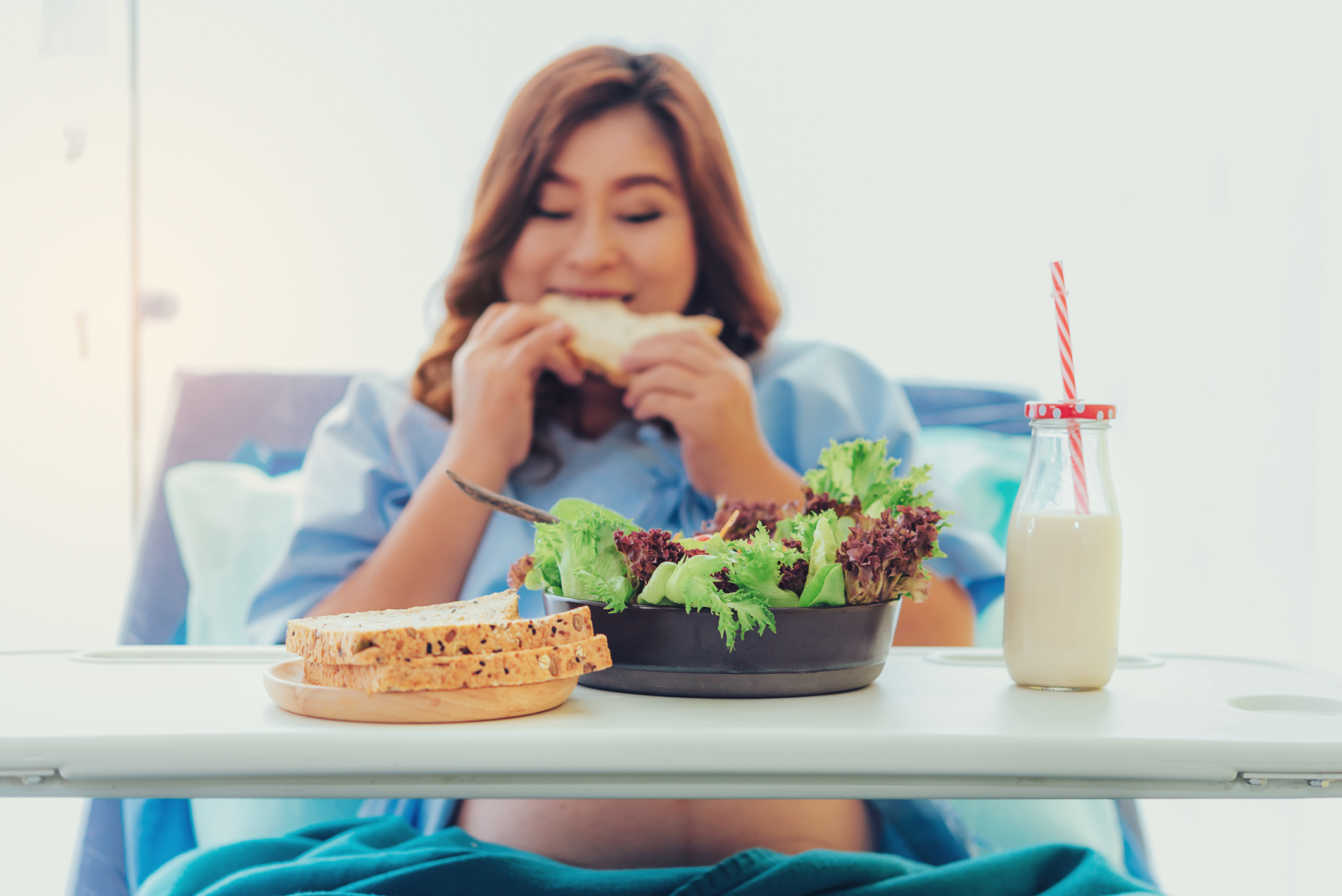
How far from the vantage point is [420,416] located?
1.79 metres

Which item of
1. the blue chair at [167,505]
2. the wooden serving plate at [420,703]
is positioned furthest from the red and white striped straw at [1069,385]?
the blue chair at [167,505]

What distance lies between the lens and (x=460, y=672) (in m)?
0.70

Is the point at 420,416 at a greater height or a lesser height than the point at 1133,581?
greater

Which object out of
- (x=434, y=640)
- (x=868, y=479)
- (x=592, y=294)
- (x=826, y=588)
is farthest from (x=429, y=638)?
(x=592, y=294)

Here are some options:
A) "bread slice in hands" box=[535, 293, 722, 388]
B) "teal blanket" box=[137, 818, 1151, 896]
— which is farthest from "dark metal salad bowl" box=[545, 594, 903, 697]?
"bread slice in hands" box=[535, 293, 722, 388]

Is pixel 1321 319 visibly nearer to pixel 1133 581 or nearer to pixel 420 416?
pixel 1133 581

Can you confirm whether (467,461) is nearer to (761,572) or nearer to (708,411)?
(708,411)

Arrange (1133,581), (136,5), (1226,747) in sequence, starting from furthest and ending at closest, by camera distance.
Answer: (1133,581) → (136,5) → (1226,747)

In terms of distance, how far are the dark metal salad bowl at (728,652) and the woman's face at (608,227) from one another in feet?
3.59

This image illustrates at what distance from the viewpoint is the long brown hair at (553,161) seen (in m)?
1.83

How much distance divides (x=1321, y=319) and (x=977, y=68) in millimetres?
816

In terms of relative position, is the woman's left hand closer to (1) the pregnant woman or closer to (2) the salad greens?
(1) the pregnant woman

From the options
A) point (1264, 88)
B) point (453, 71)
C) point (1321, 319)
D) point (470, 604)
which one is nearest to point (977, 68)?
point (1264, 88)

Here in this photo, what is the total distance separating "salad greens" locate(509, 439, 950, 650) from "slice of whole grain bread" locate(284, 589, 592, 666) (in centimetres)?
5
